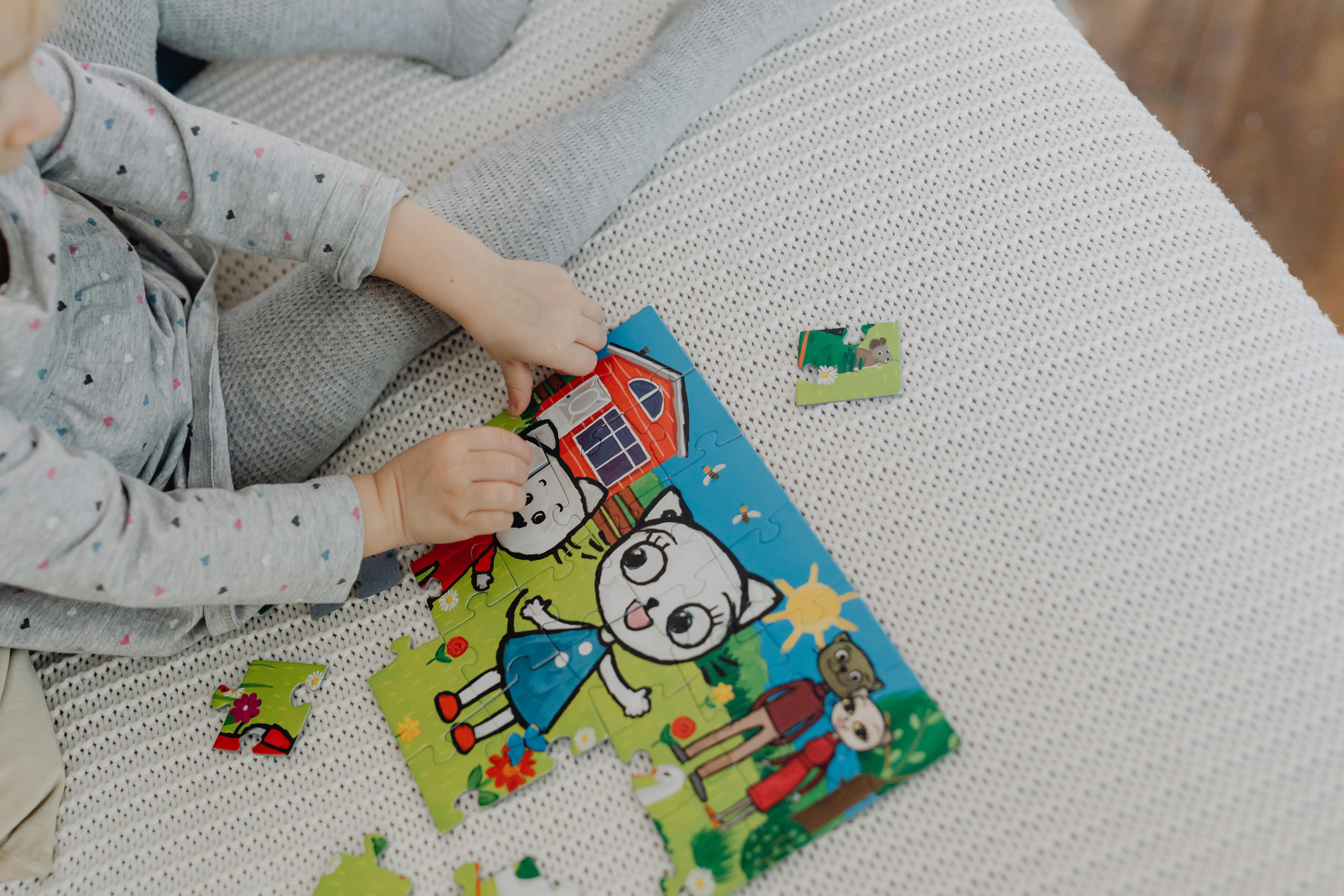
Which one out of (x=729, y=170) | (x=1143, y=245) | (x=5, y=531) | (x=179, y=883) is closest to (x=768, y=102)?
(x=729, y=170)

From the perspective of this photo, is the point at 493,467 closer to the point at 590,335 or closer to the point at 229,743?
the point at 590,335

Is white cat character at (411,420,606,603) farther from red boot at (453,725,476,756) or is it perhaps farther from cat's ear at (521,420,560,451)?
red boot at (453,725,476,756)

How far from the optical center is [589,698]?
26.0 inches

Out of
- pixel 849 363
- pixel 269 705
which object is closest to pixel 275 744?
pixel 269 705

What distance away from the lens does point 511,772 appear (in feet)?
2.15

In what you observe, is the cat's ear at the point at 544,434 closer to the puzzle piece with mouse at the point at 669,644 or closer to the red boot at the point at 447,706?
the puzzle piece with mouse at the point at 669,644

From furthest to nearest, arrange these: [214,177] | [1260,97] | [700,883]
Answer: [1260,97], [214,177], [700,883]

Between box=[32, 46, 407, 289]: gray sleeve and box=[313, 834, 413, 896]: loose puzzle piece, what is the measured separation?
433mm

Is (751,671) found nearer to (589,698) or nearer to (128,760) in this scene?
(589,698)

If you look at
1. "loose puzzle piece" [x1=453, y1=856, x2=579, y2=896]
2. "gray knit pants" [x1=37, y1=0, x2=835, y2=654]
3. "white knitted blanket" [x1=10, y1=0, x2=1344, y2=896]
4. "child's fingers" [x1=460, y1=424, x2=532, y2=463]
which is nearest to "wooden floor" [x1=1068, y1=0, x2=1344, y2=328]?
"white knitted blanket" [x1=10, y1=0, x2=1344, y2=896]

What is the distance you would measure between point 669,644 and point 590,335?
0.26m

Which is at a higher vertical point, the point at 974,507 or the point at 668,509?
the point at 668,509

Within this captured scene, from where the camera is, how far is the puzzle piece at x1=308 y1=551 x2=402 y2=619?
741mm

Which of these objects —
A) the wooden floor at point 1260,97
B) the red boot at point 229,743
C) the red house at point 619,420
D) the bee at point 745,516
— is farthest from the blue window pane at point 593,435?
the wooden floor at point 1260,97
